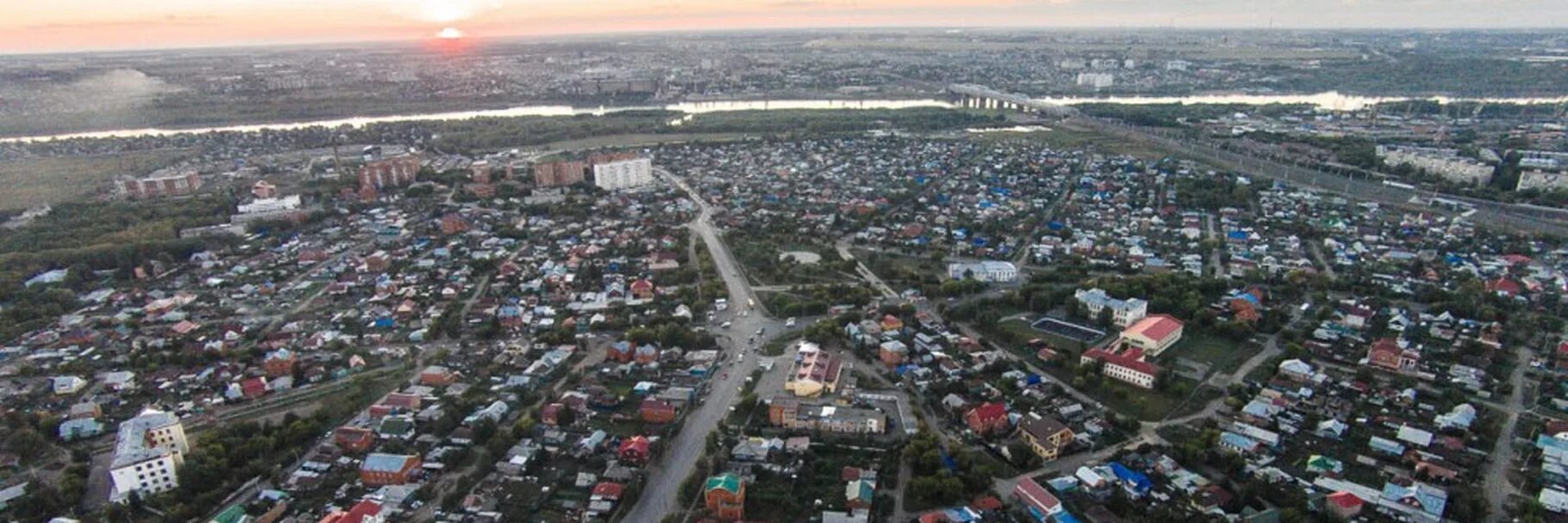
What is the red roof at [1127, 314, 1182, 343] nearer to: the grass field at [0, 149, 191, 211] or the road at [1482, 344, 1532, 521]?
the road at [1482, 344, 1532, 521]

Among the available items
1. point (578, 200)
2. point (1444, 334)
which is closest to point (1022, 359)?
point (1444, 334)

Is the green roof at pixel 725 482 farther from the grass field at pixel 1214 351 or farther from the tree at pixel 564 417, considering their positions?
the grass field at pixel 1214 351

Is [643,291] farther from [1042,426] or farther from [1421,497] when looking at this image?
[1421,497]

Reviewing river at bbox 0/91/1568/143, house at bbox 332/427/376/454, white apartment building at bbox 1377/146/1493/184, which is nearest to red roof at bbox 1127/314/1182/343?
house at bbox 332/427/376/454

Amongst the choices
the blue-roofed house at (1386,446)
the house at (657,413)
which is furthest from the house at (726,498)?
the blue-roofed house at (1386,446)

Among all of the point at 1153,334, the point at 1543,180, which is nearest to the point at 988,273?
the point at 1153,334

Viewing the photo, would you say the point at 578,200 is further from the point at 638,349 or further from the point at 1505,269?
the point at 1505,269
